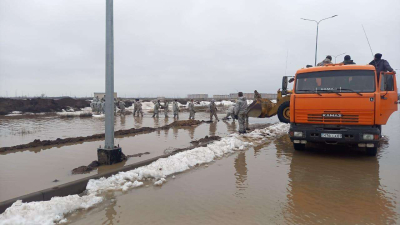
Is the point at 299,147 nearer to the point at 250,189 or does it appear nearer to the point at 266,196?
the point at 250,189

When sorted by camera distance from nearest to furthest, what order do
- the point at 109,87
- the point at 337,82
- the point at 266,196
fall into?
the point at 266,196 < the point at 109,87 < the point at 337,82

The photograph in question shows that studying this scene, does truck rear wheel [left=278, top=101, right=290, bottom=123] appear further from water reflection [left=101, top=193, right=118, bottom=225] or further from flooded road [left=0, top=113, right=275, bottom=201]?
water reflection [left=101, top=193, right=118, bottom=225]

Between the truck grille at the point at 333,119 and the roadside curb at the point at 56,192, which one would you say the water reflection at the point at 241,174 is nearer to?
the truck grille at the point at 333,119

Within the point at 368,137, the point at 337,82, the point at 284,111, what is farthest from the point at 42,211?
the point at 284,111

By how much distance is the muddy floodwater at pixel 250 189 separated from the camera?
4109mm

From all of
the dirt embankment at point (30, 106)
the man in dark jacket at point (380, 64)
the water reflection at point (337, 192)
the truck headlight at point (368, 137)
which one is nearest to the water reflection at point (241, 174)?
the water reflection at point (337, 192)

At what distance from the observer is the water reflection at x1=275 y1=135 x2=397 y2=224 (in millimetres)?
Answer: 4105

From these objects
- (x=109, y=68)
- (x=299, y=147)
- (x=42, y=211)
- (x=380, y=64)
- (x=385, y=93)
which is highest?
(x=380, y=64)

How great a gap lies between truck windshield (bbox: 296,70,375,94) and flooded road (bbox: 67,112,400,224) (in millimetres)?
2029

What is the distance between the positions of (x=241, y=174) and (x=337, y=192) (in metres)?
2.04

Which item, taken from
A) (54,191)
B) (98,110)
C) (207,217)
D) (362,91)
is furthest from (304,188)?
(98,110)

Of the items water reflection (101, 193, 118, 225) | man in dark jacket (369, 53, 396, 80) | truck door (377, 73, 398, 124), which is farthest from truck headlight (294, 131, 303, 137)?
water reflection (101, 193, 118, 225)

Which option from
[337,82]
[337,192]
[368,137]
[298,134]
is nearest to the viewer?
[337,192]

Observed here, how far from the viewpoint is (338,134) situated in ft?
24.2
